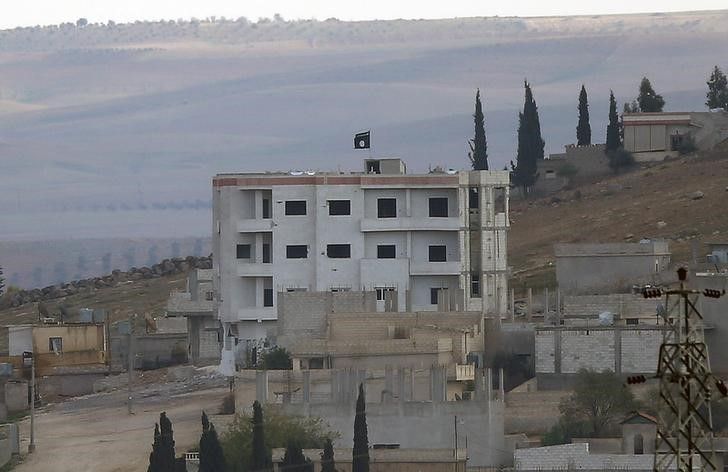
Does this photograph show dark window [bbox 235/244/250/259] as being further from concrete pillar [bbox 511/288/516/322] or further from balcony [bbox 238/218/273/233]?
concrete pillar [bbox 511/288/516/322]

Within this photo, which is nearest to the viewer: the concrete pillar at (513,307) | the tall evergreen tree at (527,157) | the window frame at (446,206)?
the concrete pillar at (513,307)

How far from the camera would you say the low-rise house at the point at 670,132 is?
93.6m

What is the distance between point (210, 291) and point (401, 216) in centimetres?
646

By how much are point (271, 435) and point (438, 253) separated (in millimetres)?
15961

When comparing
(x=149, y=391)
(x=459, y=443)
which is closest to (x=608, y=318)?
(x=459, y=443)

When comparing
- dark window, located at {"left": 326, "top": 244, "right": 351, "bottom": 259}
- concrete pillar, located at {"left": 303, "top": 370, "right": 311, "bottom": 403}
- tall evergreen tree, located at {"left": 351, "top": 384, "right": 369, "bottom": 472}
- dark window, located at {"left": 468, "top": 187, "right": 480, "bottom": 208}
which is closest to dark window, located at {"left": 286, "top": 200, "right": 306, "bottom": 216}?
dark window, located at {"left": 326, "top": 244, "right": 351, "bottom": 259}

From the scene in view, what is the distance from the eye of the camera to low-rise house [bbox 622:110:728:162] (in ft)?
307

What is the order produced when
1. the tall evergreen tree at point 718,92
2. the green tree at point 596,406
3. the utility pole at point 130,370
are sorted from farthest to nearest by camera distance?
1. the tall evergreen tree at point 718,92
2. the utility pole at point 130,370
3. the green tree at point 596,406

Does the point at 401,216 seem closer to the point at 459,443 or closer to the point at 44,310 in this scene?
the point at 459,443

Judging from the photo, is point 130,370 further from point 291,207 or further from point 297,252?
point 291,207

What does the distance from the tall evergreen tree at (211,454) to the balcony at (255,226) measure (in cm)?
1709

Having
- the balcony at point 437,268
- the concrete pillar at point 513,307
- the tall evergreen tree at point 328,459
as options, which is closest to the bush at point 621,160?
the concrete pillar at point 513,307

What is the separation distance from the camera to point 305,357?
53.3 meters

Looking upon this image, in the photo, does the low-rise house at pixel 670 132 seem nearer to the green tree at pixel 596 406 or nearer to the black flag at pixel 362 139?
the black flag at pixel 362 139
